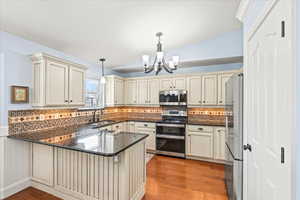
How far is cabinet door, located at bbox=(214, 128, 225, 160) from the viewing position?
3.47 m

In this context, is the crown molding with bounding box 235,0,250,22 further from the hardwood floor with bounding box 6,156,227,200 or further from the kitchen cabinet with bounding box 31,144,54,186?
the kitchen cabinet with bounding box 31,144,54,186

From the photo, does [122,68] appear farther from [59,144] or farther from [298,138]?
[298,138]

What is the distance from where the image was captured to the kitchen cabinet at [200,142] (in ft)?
11.8

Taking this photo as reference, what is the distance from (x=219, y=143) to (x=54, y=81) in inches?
143

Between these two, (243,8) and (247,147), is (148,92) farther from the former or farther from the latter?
(247,147)

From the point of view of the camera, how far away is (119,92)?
4668 millimetres

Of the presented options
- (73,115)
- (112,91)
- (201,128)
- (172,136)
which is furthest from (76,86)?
(201,128)

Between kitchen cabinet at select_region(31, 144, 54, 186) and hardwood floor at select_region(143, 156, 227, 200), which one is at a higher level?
kitchen cabinet at select_region(31, 144, 54, 186)

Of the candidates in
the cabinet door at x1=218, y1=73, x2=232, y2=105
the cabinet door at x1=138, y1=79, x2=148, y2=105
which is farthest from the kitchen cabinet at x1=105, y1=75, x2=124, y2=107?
the cabinet door at x1=218, y1=73, x2=232, y2=105

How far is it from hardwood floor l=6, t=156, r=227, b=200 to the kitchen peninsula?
193 mm

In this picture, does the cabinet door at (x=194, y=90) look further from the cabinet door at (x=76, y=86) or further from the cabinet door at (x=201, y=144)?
the cabinet door at (x=76, y=86)

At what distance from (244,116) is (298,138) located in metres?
1.03

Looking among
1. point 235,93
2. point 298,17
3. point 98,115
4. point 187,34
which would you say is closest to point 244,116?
point 235,93

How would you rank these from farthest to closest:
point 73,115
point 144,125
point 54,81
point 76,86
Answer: point 144,125
point 73,115
point 76,86
point 54,81
